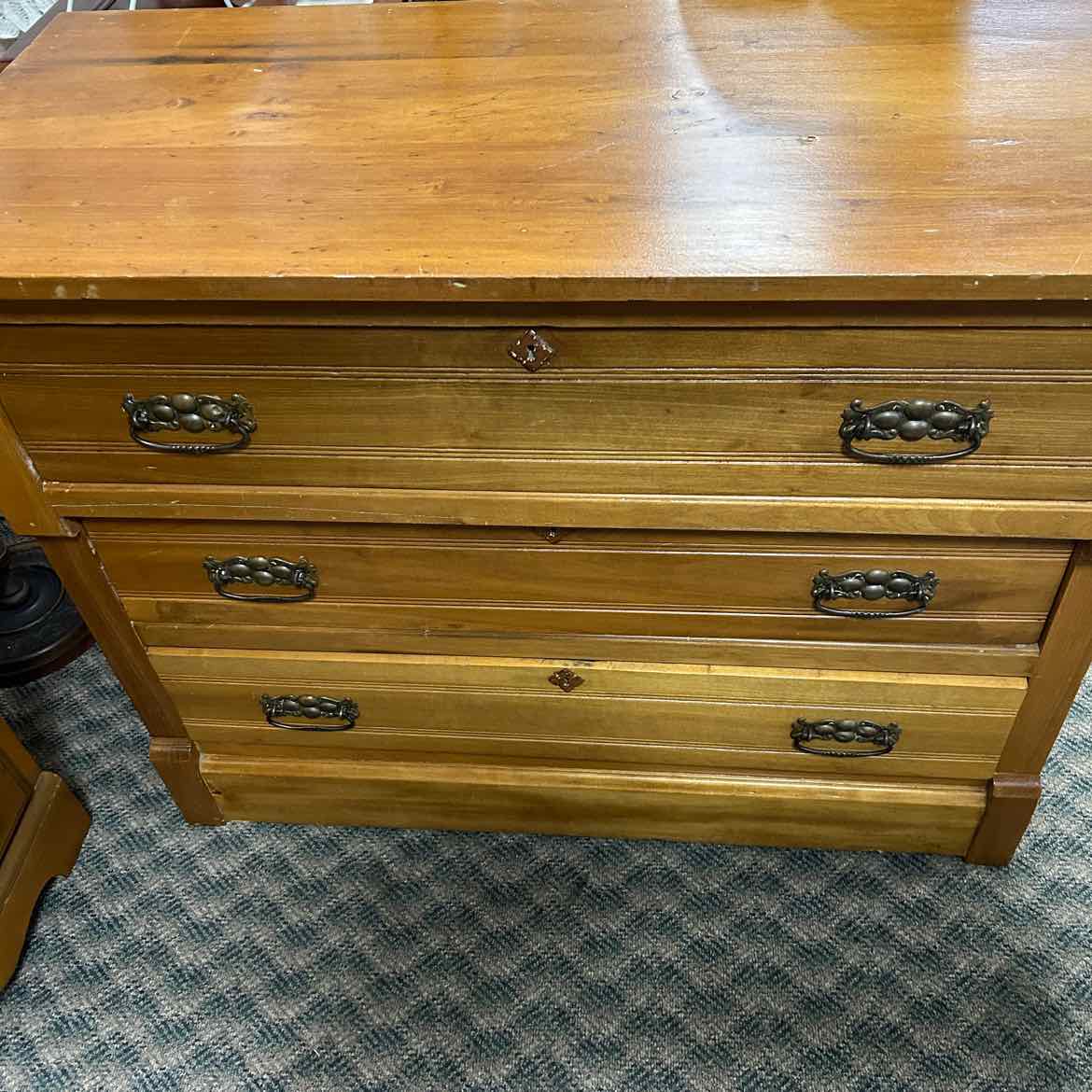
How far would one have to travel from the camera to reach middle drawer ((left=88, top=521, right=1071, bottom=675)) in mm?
1003

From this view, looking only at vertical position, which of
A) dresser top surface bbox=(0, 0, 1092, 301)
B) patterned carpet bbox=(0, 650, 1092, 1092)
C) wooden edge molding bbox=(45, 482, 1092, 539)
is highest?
dresser top surface bbox=(0, 0, 1092, 301)

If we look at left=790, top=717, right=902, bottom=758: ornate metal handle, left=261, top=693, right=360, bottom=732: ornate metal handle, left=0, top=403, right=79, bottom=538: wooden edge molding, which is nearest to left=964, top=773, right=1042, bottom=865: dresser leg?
left=790, top=717, right=902, bottom=758: ornate metal handle

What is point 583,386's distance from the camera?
2.89 feet

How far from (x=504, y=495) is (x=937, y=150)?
484 mm

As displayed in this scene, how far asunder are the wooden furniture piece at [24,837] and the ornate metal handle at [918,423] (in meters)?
1.02

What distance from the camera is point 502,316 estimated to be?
2.74ft

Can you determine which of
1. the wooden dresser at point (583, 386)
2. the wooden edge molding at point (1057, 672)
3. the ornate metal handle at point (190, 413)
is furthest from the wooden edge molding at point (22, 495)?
the wooden edge molding at point (1057, 672)

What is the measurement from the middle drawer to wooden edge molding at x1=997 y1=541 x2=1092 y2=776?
0.02 metres

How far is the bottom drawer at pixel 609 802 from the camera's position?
125cm

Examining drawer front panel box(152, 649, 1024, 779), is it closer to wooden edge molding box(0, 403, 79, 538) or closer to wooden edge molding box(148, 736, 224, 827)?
wooden edge molding box(148, 736, 224, 827)

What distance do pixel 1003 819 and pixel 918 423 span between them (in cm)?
61

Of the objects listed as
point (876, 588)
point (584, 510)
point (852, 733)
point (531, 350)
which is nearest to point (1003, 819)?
point (852, 733)

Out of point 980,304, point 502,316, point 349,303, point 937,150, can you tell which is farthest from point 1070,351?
point 349,303

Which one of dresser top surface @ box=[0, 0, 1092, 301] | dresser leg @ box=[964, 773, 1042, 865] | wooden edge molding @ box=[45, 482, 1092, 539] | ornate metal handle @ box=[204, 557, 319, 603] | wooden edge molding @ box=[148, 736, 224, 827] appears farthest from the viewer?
wooden edge molding @ box=[148, 736, 224, 827]
